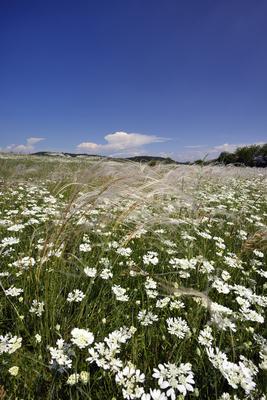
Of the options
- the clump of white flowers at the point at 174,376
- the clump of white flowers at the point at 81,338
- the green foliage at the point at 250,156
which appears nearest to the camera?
the clump of white flowers at the point at 174,376

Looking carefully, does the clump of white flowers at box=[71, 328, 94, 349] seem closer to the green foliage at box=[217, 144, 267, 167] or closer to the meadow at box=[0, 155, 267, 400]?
the meadow at box=[0, 155, 267, 400]

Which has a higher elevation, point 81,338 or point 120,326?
point 81,338

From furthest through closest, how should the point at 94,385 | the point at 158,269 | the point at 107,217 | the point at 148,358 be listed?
the point at 158,269, the point at 107,217, the point at 148,358, the point at 94,385

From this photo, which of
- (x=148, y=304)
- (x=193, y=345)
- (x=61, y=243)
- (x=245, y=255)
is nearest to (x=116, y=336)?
(x=148, y=304)

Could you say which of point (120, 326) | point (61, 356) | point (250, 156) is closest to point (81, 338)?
point (61, 356)

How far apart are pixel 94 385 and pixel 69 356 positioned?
0.72ft

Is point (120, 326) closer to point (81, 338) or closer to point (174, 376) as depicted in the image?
point (81, 338)

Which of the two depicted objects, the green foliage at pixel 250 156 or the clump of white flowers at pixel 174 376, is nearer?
the clump of white flowers at pixel 174 376

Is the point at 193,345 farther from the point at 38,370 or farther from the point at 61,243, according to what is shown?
the point at 61,243

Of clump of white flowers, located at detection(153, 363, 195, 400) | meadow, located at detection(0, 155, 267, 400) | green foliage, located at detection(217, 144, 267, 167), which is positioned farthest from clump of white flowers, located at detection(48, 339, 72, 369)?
green foliage, located at detection(217, 144, 267, 167)

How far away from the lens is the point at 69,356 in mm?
1512

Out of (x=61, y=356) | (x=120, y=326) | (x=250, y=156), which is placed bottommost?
(x=120, y=326)

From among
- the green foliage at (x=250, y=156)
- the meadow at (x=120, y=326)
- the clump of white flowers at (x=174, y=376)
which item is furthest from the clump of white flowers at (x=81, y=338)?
the green foliage at (x=250, y=156)

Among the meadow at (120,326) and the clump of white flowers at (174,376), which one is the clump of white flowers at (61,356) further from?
the clump of white flowers at (174,376)
